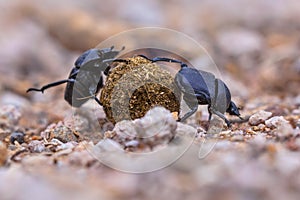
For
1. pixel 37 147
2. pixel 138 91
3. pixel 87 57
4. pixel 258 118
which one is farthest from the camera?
pixel 87 57

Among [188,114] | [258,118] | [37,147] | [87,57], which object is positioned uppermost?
[87,57]

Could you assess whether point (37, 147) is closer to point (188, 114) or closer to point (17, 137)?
point (17, 137)

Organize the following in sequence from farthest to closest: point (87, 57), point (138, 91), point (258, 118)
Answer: point (87, 57), point (258, 118), point (138, 91)

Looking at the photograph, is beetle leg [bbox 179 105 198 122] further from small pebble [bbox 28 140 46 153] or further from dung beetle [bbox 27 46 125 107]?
small pebble [bbox 28 140 46 153]

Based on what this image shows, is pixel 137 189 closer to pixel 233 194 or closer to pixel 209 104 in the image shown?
pixel 233 194

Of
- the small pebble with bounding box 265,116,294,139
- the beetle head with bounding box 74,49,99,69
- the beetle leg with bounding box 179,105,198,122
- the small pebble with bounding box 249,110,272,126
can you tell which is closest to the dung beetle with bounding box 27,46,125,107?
the beetle head with bounding box 74,49,99,69

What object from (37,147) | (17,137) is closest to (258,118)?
(37,147)

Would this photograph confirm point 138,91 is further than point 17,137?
No
